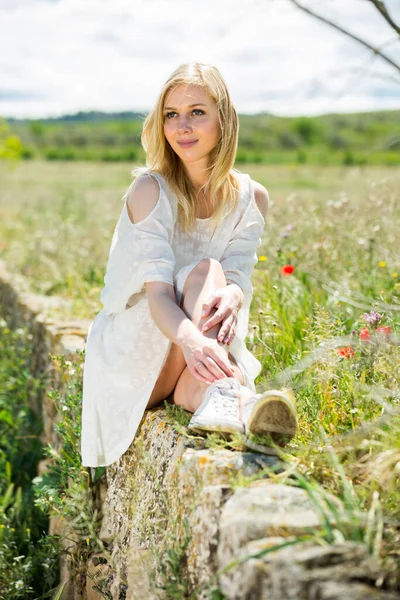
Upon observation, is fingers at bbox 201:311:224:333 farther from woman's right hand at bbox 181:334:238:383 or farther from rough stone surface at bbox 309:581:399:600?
rough stone surface at bbox 309:581:399:600

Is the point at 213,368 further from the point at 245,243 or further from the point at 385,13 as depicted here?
the point at 385,13

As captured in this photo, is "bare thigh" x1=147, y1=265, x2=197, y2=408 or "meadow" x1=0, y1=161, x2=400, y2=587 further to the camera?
"bare thigh" x1=147, y1=265, x2=197, y2=408

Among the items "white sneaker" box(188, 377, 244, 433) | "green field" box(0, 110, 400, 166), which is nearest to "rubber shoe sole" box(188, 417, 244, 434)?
"white sneaker" box(188, 377, 244, 433)

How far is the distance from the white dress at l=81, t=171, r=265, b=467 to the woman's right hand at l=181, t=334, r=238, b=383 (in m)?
0.29

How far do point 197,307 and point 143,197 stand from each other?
52 centimetres

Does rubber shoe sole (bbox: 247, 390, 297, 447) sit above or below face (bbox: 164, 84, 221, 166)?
below

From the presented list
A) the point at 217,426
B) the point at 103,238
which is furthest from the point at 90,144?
the point at 217,426

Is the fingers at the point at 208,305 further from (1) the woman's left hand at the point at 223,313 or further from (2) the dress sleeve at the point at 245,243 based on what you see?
(2) the dress sleeve at the point at 245,243

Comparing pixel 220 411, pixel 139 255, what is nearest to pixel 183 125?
pixel 139 255

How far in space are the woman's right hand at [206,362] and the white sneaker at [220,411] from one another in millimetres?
51

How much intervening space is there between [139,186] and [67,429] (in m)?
1.07

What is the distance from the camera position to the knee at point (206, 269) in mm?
2506

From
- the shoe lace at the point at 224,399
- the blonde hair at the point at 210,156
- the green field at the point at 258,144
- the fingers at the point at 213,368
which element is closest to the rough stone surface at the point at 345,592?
the shoe lace at the point at 224,399

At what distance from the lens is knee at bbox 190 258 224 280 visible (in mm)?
2506
